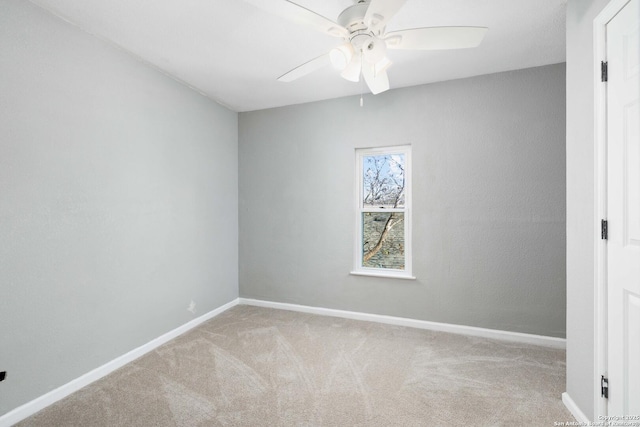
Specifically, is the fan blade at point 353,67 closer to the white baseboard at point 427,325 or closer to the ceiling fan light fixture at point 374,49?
the ceiling fan light fixture at point 374,49

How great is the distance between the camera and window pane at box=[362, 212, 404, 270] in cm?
329

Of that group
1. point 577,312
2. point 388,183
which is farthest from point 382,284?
point 577,312

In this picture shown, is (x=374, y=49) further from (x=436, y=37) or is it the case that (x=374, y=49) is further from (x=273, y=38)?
(x=273, y=38)

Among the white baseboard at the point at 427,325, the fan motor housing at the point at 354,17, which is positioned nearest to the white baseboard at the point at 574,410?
the white baseboard at the point at 427,325

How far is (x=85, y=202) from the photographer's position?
212 cm

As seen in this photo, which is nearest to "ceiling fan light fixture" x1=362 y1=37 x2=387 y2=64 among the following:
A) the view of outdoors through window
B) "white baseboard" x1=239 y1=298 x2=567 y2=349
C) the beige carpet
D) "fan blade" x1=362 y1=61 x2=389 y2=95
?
"fan blade" x1=362 y1=61 x2=389 y2=95

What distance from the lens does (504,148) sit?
9.13 ft

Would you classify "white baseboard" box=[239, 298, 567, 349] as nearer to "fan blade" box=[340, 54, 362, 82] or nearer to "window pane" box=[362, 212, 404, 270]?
"window pane" box=[362, 212, 404, 270]

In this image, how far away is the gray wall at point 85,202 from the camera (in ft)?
5.72

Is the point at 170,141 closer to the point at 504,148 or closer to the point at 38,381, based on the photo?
the point at 38,381

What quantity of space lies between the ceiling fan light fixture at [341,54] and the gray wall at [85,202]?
1848 mm

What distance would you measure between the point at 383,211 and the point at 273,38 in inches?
80.7

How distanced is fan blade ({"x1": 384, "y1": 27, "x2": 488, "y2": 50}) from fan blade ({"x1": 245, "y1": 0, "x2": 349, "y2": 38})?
29 cm

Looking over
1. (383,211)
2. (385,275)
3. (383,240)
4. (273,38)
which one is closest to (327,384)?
(385,275)
